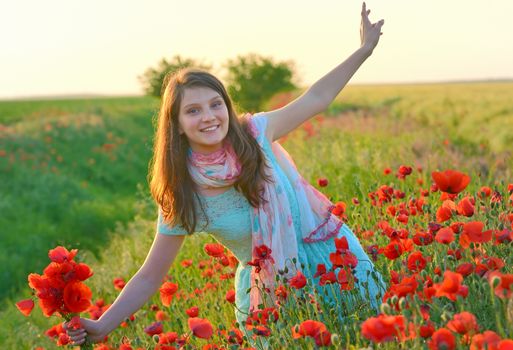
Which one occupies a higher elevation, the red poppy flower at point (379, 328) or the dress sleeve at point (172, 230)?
the red poppy flower at point (379, 328)

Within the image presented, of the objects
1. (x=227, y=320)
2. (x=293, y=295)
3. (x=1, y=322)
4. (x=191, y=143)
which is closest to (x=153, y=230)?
(x=1, y=322)

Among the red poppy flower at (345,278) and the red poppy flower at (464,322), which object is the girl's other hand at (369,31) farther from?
the red poppy flower at (464,322)

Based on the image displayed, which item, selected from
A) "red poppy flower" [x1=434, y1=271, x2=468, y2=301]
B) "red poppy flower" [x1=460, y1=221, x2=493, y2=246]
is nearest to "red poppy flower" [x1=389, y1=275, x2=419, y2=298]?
"red poppy flower" [x1=434, y1=271, x2=468, y2=301]

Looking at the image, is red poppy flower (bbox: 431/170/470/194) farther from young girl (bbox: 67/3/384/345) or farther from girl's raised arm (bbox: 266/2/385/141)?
girl's raised arm (bbox: 266/2/385/141)

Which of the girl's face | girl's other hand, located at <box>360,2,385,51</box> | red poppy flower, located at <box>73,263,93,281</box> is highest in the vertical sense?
girl's other hand, located at <box>360,2,385,51</box>

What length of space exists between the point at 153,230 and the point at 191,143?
348 centimetres

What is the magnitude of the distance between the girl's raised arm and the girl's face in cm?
28

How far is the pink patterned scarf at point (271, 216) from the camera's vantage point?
3.09 metres

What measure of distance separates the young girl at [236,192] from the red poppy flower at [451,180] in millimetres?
583

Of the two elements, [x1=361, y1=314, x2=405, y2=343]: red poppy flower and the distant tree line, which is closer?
[x1=361, y1=314, x2=405, y2=343]: red poppy flower

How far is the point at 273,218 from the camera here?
310 cm

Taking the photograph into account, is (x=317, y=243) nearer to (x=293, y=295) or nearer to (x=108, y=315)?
(x=293, y=295)

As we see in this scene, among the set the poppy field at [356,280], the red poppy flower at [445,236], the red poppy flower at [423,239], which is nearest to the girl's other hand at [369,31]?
the poppy field at [356,280]

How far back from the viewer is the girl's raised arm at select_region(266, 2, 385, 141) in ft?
10.7
